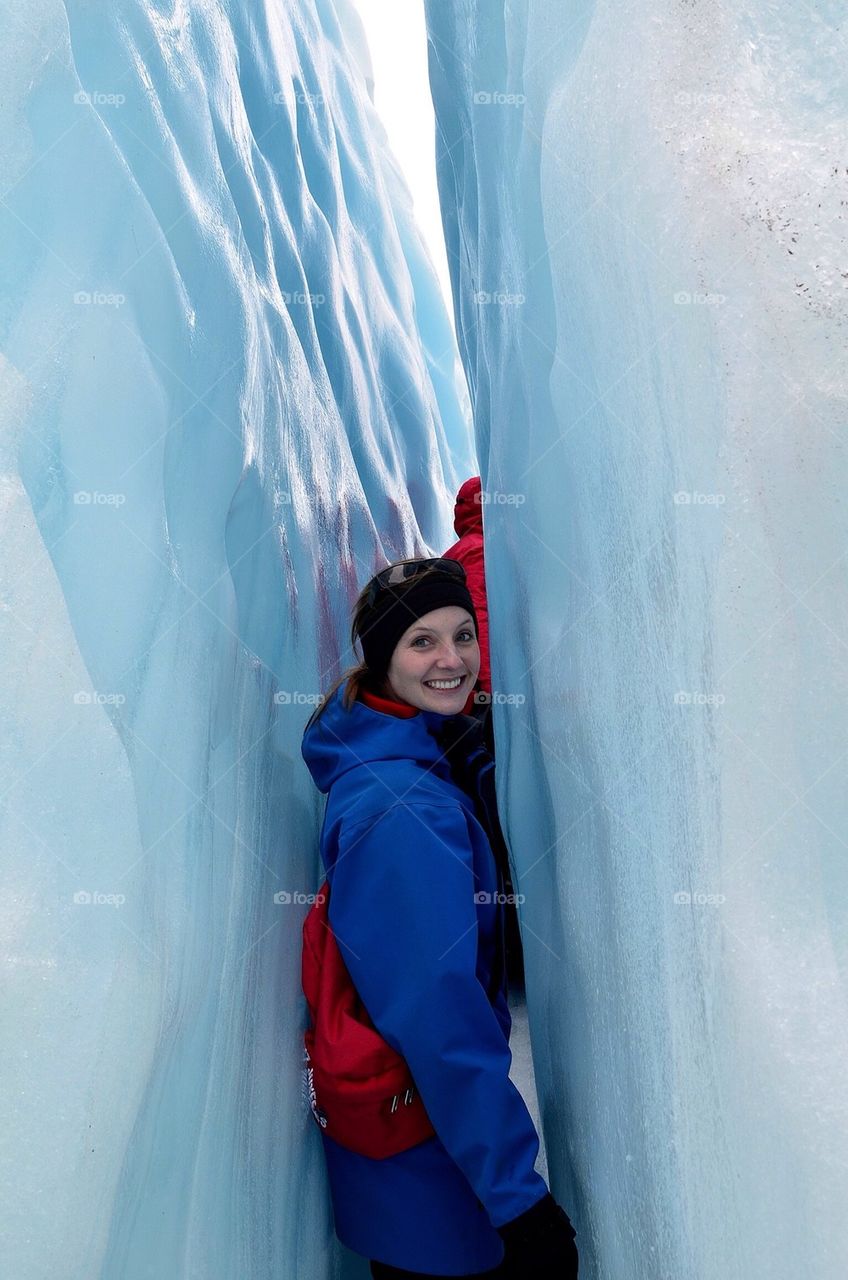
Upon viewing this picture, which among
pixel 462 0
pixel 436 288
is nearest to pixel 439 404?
pixel 436 288

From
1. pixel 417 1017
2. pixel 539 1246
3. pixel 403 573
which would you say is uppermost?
pixel 403 573

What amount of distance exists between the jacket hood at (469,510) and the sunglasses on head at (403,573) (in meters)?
0.73

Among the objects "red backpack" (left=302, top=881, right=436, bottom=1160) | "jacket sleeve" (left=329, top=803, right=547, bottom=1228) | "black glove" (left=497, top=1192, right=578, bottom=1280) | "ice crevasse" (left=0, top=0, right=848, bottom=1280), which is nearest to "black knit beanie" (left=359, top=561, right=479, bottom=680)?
"ice crevasse" (left=0, top=0, right=848, bottom=1280)

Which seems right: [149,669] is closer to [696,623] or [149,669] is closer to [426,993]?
[426,993]

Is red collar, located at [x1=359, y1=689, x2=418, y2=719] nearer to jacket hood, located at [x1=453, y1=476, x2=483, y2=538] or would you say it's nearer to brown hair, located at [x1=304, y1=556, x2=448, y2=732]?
brown hair, located at [x1=304, y1=556, x2=448, y2=732]

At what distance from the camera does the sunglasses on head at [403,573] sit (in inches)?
58.2

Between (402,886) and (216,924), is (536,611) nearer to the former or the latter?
(402,886)

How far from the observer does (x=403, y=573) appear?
4.89 ft

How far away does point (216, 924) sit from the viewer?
4.06 feet

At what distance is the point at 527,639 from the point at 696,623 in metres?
0.61

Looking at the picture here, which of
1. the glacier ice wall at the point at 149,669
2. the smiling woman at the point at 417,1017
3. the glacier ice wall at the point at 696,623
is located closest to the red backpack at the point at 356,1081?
the smiling woman at the point at 417,1017

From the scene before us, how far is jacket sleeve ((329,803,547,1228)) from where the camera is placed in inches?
40.5

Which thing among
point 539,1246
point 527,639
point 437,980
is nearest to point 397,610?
point 527,639

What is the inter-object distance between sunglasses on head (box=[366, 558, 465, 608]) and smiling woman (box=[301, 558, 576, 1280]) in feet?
0.53
